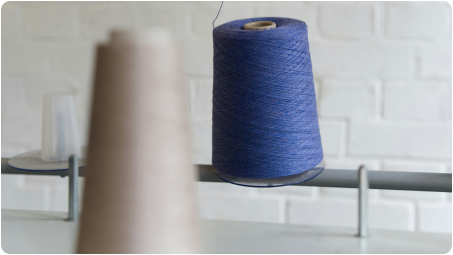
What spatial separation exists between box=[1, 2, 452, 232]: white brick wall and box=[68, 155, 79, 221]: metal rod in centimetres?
26

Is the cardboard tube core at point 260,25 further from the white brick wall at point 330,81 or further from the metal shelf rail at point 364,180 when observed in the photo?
the white brick wall at point 330,81

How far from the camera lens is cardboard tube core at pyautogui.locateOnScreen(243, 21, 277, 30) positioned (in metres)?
0.53

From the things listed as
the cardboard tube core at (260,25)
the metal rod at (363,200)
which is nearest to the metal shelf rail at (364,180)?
the metal rod at (363,200)

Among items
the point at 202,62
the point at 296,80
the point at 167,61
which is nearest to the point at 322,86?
the point at 202,62

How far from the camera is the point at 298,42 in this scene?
21.2 inches

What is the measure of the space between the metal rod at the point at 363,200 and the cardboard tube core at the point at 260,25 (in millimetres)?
237

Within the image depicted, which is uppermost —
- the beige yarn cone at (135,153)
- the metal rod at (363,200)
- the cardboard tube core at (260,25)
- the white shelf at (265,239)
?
the cardboard tube core at (260,25)

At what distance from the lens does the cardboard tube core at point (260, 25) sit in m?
0.53

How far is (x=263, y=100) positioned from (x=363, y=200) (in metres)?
0.23

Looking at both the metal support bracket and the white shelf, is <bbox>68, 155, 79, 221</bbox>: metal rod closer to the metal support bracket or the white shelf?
the white shelf

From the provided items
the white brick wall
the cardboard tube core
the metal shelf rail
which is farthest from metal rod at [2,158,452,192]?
the white brick wall

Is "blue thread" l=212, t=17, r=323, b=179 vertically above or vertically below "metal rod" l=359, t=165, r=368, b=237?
above

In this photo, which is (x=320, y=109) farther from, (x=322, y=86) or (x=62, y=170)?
(x=62, y=170)

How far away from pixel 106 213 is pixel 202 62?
2.72 feet
